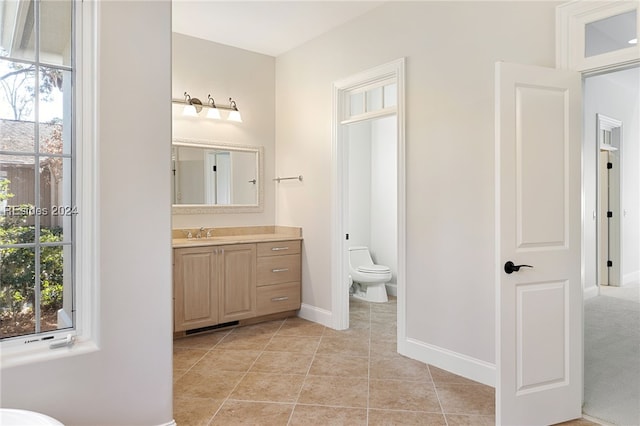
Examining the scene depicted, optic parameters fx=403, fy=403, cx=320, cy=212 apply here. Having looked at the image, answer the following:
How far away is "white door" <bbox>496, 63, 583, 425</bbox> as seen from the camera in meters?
2.14

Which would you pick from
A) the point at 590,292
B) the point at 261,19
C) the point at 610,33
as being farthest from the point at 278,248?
the point at 590,292

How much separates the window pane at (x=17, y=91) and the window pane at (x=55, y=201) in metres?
0.21

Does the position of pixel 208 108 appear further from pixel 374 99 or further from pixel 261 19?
pixel 374 99

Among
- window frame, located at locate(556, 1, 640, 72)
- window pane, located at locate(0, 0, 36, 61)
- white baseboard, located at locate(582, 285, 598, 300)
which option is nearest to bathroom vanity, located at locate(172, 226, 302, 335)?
window pane, located at locate(0, 0, 36, 61)

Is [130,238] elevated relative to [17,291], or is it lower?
elevated

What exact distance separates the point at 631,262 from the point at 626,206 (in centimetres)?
89

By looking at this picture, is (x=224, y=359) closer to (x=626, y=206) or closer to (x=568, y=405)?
Answer: (x=568, y=405)

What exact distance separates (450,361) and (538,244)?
1.17 metres

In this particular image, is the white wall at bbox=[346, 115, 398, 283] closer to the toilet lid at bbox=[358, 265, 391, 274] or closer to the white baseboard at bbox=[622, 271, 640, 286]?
the toilet lid at bbox=[358, 265, 391, 274]

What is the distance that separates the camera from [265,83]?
461cm

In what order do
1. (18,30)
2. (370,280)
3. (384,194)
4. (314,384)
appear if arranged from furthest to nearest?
(384,194)
(370,280)
(314,384)
(18,30)

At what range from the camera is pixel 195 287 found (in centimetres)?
362

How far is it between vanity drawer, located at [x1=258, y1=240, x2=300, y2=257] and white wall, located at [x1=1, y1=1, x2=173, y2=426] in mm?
2029

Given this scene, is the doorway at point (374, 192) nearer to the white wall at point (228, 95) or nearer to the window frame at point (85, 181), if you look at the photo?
the white wall at point (228, 95)
